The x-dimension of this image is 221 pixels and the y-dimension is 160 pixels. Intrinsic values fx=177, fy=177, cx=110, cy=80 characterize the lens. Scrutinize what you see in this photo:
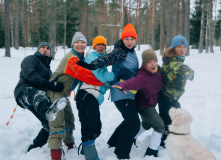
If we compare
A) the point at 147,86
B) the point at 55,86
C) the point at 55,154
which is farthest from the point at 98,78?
the point at 55,154

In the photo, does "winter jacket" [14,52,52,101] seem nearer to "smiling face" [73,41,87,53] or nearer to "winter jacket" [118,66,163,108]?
"smiling face" [73,41,87,53]

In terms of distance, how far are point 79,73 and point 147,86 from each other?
3.76 ft

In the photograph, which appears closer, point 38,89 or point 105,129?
point 38,89

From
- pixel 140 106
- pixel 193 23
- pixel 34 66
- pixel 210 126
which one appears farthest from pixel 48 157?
pixel 193 23

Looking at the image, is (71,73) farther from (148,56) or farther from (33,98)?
(148,56)

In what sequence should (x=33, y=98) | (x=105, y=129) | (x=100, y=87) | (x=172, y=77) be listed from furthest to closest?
(x=105, y=129) → (x=172, y=77) → (x=100, y=87) → (x=33, y=98)

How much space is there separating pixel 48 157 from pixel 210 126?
3.70 m

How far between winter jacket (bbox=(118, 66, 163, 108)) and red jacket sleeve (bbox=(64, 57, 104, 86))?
0.65m

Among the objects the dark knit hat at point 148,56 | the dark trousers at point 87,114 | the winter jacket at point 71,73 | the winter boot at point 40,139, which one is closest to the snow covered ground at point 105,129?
the winter boot at point 40,139

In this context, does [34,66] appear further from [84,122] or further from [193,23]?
[193,23]

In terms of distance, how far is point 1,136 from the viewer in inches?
139

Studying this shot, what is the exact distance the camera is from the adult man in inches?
103

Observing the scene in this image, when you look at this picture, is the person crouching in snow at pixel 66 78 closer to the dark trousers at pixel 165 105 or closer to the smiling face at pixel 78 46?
the smiling face at pixel 78 46

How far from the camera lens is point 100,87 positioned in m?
2.96
